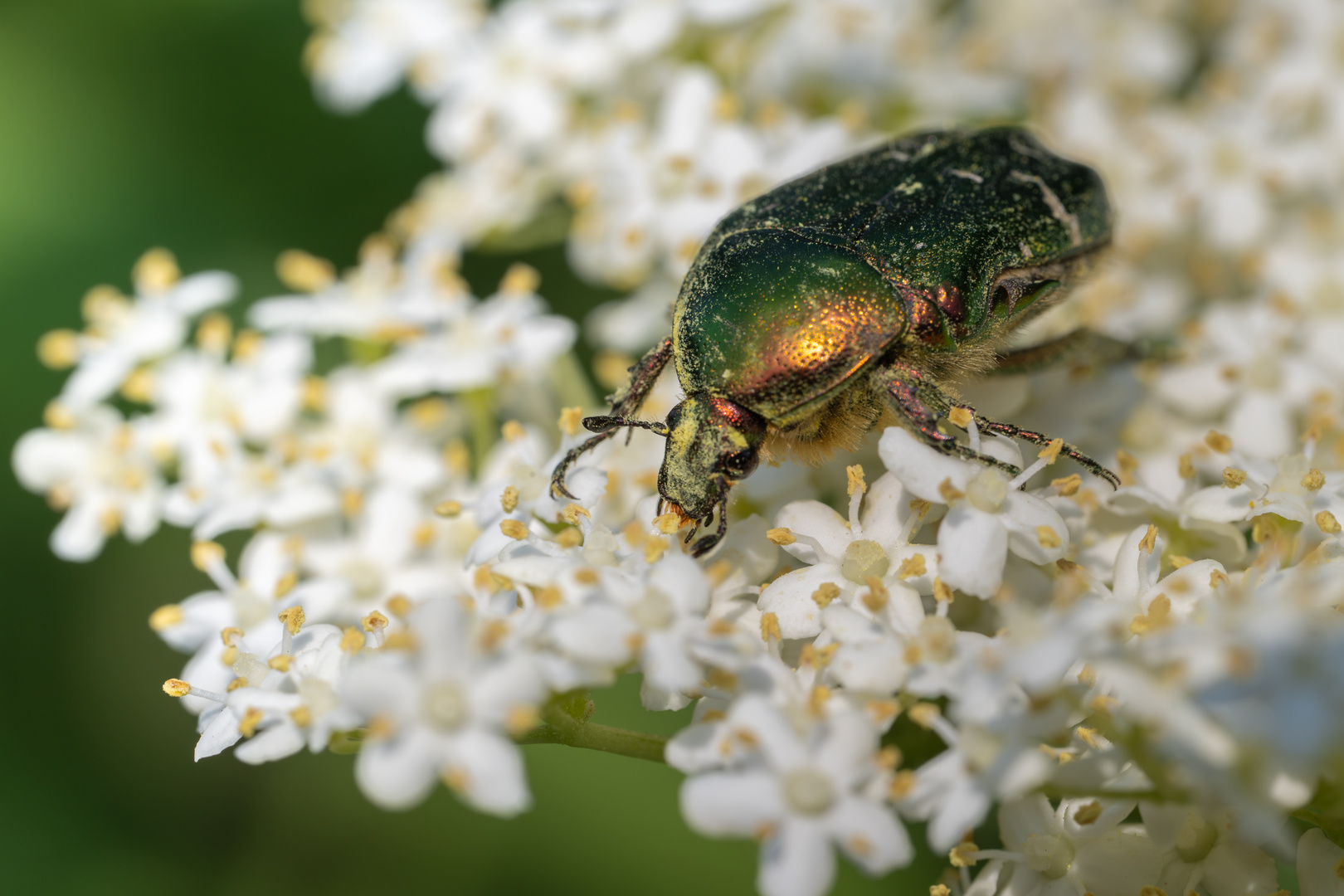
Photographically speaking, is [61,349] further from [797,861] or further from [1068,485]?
[1068,485]

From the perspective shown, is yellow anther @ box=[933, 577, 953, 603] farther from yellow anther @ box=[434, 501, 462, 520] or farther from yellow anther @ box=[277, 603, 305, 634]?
yellow anther @ box=[277, 603, 305, 634]

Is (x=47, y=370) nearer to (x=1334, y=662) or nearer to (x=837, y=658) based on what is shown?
(x=837, y=658)

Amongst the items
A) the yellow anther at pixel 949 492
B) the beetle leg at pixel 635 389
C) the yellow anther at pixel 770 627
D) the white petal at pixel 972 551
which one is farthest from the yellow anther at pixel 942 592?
the beetle leg at pixel 635 389

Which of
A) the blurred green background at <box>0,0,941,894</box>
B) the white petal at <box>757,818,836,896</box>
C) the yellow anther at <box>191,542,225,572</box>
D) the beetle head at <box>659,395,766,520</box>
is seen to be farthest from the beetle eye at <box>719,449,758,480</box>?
the yellow anther at <box>191,542,225,572</box>

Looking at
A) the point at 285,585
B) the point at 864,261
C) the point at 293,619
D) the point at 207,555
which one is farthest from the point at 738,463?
the point at 207,555

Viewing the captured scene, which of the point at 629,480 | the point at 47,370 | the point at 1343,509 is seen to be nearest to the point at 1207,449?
the point at 1343,509

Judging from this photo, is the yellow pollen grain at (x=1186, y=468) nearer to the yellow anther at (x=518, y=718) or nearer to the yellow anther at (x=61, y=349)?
the yellow anther at (x=518, y=718)
